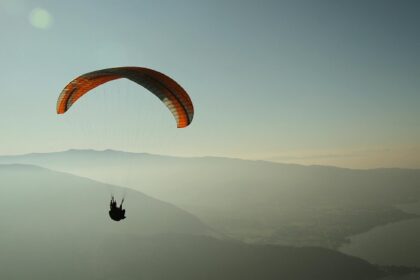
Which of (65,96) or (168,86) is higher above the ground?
(168,86)

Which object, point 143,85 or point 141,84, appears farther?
point 143,85

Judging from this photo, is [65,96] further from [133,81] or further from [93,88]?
[133,81]

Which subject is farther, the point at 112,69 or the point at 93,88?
the point at 93,88

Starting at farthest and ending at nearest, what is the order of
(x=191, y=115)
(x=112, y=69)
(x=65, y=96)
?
(x=191, y=115)
(x=65, y=96)
(x=112, y=69)

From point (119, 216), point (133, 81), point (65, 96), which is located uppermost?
point (133, 81)

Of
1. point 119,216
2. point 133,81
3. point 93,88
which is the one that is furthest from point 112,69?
point 119,216

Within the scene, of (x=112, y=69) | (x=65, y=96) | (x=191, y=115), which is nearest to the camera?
(x=112, y=69)
